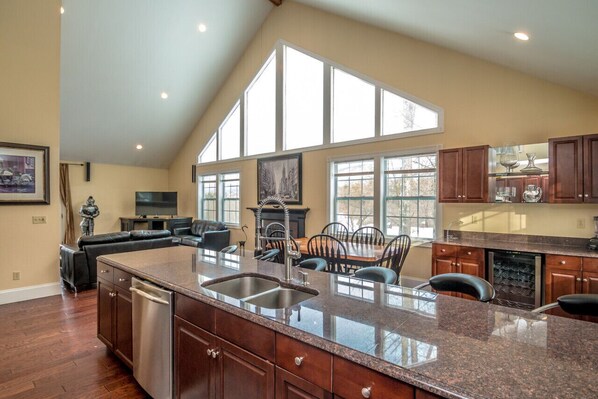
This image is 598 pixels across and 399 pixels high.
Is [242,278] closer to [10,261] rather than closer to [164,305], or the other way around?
[164,305]

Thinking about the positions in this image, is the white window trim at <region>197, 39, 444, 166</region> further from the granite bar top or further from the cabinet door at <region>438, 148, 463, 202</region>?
the granite bar top

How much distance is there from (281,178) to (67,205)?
6199mm

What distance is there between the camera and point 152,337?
2109 millimetres

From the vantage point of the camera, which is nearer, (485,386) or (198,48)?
(485,386)

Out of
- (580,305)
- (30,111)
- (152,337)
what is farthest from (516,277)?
(30,111)

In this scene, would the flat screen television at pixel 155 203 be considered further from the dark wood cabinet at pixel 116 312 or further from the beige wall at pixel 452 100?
the dark wood cabinet at pixel 116 312

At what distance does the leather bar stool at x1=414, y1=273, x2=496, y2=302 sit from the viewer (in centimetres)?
182

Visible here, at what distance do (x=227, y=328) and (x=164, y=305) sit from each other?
646mm

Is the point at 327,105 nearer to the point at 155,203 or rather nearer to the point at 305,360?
the point at 305,360

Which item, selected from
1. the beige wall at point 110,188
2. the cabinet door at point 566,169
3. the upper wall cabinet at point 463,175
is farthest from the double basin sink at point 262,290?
the beige wall at point 110,188

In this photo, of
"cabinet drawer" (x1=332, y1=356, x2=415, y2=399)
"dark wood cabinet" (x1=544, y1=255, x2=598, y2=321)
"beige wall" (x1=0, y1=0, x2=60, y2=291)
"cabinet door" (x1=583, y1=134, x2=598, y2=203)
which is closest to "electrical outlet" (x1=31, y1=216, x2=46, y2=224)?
"beige wall" (x1=0, y1=0, x2=60, y2=291)

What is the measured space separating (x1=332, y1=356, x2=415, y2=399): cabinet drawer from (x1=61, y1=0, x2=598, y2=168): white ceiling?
114 inches

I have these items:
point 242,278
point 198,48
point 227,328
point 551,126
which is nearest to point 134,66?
point 198,48

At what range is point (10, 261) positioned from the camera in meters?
4.43
